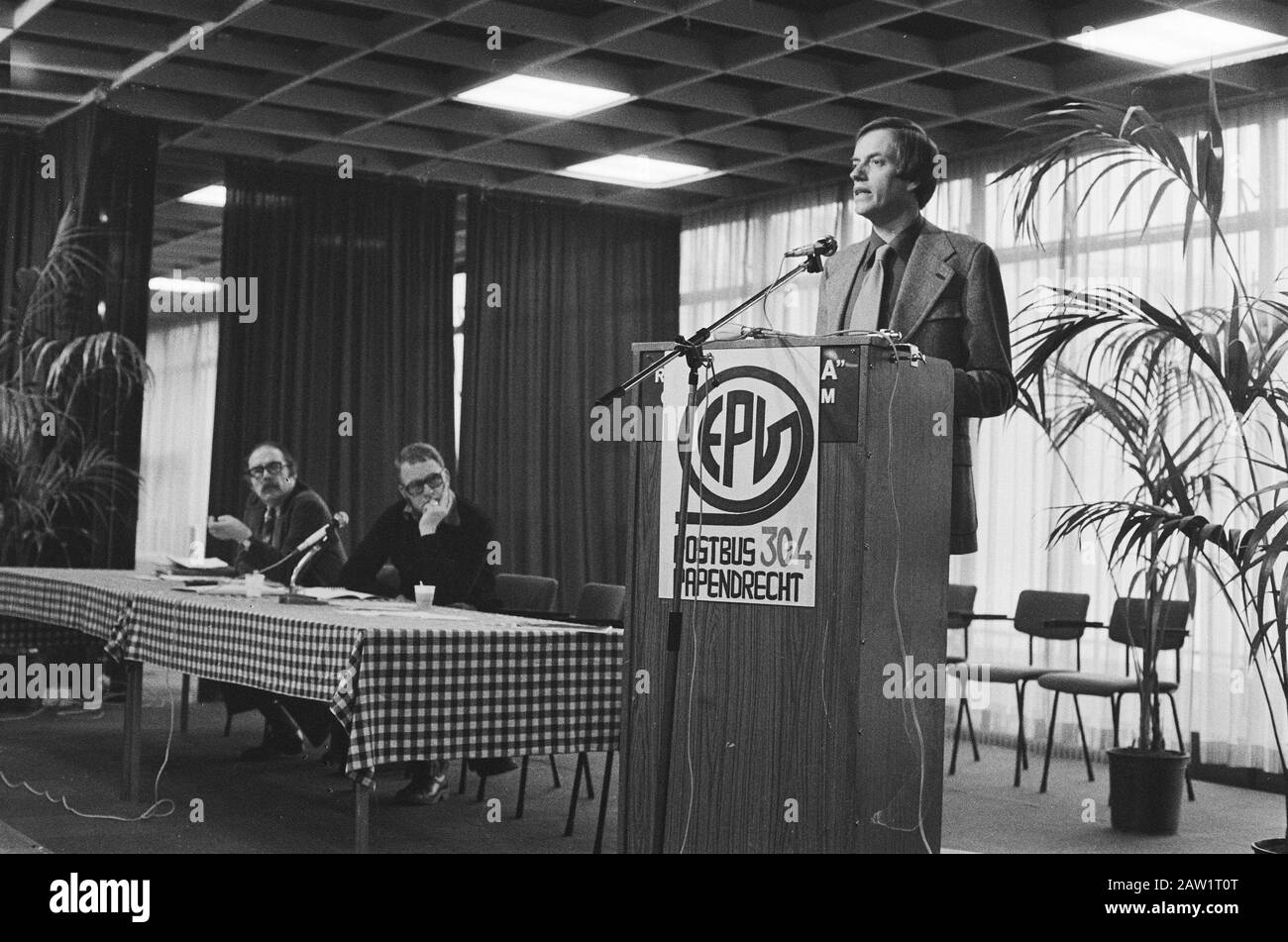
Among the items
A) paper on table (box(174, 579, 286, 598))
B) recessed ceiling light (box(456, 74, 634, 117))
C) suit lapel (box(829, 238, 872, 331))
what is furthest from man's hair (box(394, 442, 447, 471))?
suit lapel (box(829, 238, 872, 331))

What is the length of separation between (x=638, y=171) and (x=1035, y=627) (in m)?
3.65

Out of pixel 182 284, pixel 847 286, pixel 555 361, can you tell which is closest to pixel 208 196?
pixel 555 361

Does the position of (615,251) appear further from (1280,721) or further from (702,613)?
(702,613)

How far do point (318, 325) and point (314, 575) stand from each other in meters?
2.96

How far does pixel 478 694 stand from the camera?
3818 mm

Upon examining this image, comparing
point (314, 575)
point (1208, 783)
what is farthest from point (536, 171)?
point (1208, 783)

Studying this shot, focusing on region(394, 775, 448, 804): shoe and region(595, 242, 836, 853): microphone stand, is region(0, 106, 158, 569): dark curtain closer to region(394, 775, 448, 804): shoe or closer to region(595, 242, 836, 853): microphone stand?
region(394, 775, 448, 804): shoe

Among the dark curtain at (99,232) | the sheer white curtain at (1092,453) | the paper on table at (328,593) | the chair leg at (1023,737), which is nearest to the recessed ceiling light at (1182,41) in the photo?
the sheer white curtain at (1092,453)

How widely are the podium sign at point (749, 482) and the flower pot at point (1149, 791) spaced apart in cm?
310

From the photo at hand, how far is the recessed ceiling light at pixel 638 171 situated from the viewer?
8477 mm

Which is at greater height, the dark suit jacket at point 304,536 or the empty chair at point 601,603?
the dark suit jacket at point 304,536

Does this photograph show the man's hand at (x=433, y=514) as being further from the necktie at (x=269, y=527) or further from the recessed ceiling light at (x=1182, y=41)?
the recessed ceiling light at (x=1182, y=41)

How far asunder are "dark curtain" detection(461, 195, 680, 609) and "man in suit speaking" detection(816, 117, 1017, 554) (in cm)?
631

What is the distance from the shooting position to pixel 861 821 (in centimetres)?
265
